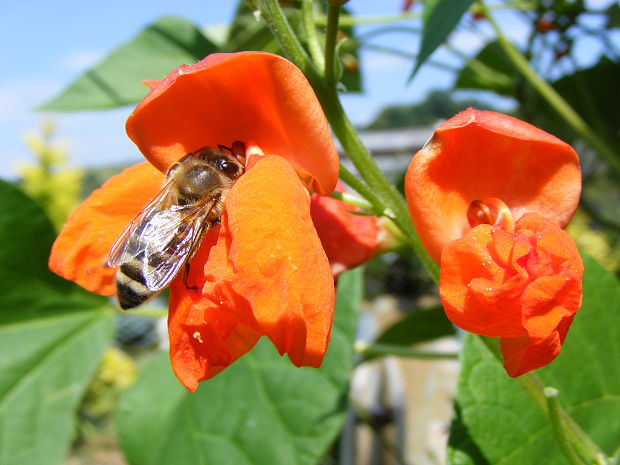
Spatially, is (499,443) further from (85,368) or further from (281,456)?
(85,368)

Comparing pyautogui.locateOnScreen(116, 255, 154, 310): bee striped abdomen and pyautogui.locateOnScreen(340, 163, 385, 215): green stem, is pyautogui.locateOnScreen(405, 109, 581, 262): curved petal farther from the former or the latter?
pyautogui.locateOnScreen(116, 255, 154, 310): bee striped abdomen

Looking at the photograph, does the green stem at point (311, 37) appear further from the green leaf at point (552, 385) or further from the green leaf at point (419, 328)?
the green leaf at point (419, 328)

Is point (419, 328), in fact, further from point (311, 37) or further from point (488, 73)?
point (311, 37)

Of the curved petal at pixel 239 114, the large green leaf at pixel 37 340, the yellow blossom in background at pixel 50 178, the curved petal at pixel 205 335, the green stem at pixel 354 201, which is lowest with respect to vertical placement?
the yellow blossom in background at pixel 50 178

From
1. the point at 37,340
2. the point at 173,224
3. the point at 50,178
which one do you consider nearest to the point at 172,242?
the point at 173,224

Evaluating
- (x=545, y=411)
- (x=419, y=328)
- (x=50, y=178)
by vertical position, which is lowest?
(x=50, y=178)

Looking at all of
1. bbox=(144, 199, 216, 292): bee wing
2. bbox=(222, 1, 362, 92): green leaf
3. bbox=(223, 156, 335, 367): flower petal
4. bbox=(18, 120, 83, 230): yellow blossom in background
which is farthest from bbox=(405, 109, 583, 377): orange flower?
bbox=(18, 120, 83, 230): yellow blossom in background

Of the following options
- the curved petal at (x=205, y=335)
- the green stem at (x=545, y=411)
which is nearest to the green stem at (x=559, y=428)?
the green stem at (x=545, y=411)
